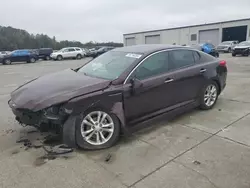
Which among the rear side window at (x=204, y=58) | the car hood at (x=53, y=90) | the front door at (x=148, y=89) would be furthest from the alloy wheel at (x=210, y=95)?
the car hood at (x=53, y=90)

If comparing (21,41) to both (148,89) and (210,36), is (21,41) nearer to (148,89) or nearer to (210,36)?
(210,36)

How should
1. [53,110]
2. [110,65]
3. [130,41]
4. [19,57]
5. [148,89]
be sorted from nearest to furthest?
[53,110] < [148,89] < [110,65] < [19,57] < [130,41]

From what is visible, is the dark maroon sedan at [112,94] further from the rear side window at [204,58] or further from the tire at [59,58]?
the tire at [59,58]

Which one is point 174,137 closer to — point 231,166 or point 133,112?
point 133,112

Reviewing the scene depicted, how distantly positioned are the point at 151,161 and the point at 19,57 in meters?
26.1

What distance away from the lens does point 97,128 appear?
332 centimetres

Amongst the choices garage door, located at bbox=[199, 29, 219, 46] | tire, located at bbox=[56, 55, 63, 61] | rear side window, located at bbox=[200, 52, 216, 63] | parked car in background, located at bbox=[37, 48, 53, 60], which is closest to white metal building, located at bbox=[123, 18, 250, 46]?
garage door, located at bbox=[199, 29, 219, 46]

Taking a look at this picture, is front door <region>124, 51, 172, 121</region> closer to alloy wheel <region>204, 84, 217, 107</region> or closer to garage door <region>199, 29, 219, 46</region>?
alloy wheel <region>204, 84, 217, 107</region>

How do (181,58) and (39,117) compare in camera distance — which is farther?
(181,58)

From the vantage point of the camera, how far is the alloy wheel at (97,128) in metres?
3.26

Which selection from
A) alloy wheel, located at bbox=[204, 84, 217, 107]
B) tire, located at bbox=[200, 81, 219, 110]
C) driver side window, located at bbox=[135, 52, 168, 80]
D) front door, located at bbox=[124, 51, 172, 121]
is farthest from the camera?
alloy wheel, located at bbox=[204, 84, 217, 107]

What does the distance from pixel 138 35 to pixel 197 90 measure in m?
54.3

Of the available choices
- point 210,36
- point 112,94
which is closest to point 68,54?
point 112,94

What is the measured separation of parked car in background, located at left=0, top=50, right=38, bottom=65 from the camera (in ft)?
80.7
